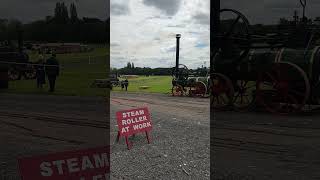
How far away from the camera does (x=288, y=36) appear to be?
272 centimetres

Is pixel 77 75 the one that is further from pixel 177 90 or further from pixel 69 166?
pixel 177 90

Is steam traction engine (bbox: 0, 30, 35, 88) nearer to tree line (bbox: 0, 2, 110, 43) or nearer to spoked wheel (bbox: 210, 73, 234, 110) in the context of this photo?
tree line (bbox: 0, 2, 110, 43)

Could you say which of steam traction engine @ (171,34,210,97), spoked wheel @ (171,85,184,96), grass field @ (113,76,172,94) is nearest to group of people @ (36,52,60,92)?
steam traction engine @ (171,34,210,97)

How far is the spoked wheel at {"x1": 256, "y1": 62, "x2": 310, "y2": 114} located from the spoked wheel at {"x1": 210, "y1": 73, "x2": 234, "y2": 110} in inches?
7.8

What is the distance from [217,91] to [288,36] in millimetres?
619

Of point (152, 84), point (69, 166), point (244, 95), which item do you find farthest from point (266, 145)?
point (152, 84)

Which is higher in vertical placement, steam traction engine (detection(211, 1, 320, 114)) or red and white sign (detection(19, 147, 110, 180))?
steam traction engine (detection(211, 1, 320, 114))

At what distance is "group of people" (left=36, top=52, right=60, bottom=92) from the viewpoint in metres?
2.33

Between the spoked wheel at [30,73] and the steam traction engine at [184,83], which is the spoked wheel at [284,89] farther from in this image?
the spoked wheel at [30,73]

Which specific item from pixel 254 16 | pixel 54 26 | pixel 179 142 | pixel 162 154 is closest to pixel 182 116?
pixel 179 142

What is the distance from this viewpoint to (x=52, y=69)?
2.36 meters

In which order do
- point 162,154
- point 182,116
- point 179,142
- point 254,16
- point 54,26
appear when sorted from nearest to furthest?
1. point 54,26
2. point 254,16
3. point 162,154
4. point 179,142
5. point 182,116

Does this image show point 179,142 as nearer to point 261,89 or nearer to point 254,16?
point 261,89

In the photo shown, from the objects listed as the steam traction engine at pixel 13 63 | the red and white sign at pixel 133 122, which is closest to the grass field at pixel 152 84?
the red and white sign at pixel 133 122
